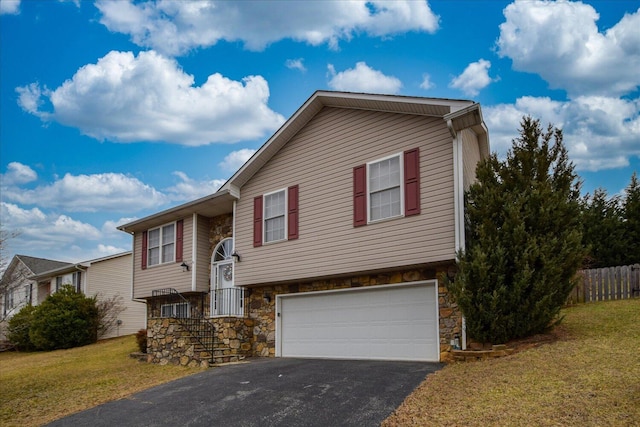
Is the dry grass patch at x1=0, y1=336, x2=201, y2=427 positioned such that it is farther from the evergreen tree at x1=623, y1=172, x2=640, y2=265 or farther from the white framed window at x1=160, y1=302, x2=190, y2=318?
the evergreen tree at x1=623, y1=172, x2=640, y2=265

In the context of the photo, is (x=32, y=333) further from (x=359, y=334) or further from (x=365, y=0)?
(x=365, y=0)

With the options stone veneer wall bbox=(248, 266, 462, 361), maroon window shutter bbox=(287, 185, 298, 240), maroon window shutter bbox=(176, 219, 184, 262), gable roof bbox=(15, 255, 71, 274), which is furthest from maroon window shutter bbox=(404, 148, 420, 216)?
gable roof bbox=(15, 255, 71, 274)

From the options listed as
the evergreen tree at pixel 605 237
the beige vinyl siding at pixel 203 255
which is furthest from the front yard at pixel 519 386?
the evergreen tree at pixel 605 237

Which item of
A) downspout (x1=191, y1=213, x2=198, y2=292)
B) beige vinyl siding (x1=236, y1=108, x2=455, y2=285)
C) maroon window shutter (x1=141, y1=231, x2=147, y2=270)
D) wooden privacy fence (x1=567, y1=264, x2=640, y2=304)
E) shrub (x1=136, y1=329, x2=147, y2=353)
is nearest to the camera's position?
beige vinyl siding (x1=236, y1=108, x2=455, y2=285)

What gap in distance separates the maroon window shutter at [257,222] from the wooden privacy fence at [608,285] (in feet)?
28.5

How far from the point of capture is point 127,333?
26.4 meters

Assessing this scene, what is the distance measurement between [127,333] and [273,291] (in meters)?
14.5

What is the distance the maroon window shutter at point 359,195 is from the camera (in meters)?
12.5

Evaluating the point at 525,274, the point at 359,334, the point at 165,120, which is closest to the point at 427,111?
the point at 525,274

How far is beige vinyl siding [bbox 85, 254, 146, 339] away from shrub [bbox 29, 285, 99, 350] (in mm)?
2231

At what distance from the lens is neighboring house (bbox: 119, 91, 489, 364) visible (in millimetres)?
11414

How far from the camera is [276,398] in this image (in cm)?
903

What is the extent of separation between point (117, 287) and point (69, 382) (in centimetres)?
1481

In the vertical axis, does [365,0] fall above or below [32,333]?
above
